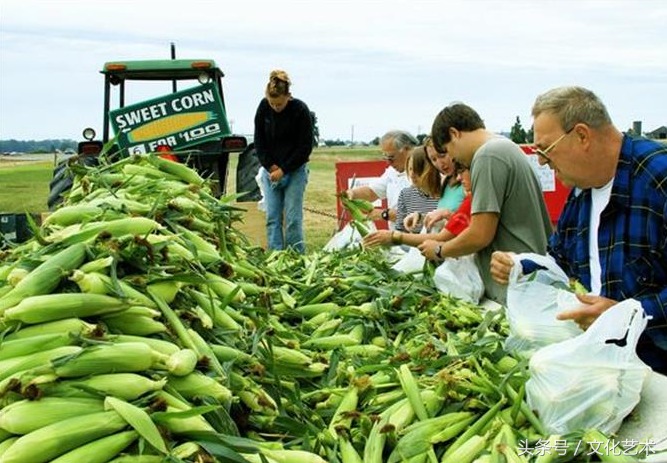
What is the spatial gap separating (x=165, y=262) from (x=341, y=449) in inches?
29.9

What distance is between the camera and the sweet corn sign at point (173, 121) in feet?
25.6

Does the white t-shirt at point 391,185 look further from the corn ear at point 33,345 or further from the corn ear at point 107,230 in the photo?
the corn ear at point 33,345

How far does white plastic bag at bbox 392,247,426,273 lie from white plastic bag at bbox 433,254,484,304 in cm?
23

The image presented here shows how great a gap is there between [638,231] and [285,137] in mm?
5239

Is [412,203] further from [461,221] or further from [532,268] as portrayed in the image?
[532,268]

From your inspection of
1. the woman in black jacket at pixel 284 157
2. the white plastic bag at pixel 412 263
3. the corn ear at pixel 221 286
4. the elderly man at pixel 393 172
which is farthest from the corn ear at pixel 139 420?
the woman in black jacket at pixel 284 157

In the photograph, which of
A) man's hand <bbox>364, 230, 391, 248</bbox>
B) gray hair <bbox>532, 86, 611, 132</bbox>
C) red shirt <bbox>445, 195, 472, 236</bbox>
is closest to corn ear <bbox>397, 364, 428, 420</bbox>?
gray hair <bbox>532, 86, 611, 132</bbox>

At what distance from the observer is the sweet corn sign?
307 inches

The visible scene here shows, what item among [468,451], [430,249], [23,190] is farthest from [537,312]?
[23,190]

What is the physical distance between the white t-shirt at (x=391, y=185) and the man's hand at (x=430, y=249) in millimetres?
2390

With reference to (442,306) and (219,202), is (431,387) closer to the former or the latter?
(442,306)

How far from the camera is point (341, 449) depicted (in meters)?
1.96

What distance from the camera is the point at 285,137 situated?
7488 mm

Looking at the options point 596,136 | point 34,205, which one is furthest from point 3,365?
point 34,205
